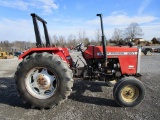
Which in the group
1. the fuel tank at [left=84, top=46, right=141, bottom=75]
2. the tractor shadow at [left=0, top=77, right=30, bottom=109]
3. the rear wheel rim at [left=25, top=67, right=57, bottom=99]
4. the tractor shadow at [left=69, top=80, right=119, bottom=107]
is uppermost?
the fuel tank at [left=84, top=46, right=141, bottom=75]

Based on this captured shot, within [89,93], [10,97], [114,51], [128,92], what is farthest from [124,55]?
[10,97]

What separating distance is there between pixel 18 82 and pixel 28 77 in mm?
266

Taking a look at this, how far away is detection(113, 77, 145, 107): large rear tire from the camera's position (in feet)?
15.0

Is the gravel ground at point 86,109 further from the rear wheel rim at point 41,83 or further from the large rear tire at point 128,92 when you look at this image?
the rear wheel rim at point 41,83

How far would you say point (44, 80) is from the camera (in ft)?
15.2

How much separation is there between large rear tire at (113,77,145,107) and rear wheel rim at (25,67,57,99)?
156 centimetres

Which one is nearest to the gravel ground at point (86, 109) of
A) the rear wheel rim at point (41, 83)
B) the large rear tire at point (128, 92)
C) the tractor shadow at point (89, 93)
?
the tractor shadow at point (89, 93)

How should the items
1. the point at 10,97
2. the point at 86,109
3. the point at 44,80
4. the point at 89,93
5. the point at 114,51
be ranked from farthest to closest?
the point at 89,93 → the point at 10,97 → the point at 114,51 → the point at 44,80 → the point at 86,109

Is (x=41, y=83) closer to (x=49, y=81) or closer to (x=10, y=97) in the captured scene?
(x=49, y=81)

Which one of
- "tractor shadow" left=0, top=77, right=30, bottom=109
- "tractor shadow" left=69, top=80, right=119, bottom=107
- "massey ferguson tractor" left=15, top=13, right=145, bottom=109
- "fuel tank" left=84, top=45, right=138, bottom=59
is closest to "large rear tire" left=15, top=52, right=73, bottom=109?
"massey ferguson tractor" left=15, top=13, right=145, bottom=109

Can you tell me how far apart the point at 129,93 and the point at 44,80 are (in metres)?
2.15

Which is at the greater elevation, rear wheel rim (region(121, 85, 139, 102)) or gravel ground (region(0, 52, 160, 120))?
rear wheel rim (region(121, 85, 139, 102))

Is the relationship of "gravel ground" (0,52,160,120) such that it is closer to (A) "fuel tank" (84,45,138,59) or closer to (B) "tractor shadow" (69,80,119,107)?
(B) "tractor shadow" (69,80,119,107)

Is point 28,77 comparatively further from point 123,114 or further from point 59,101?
point 123,114
